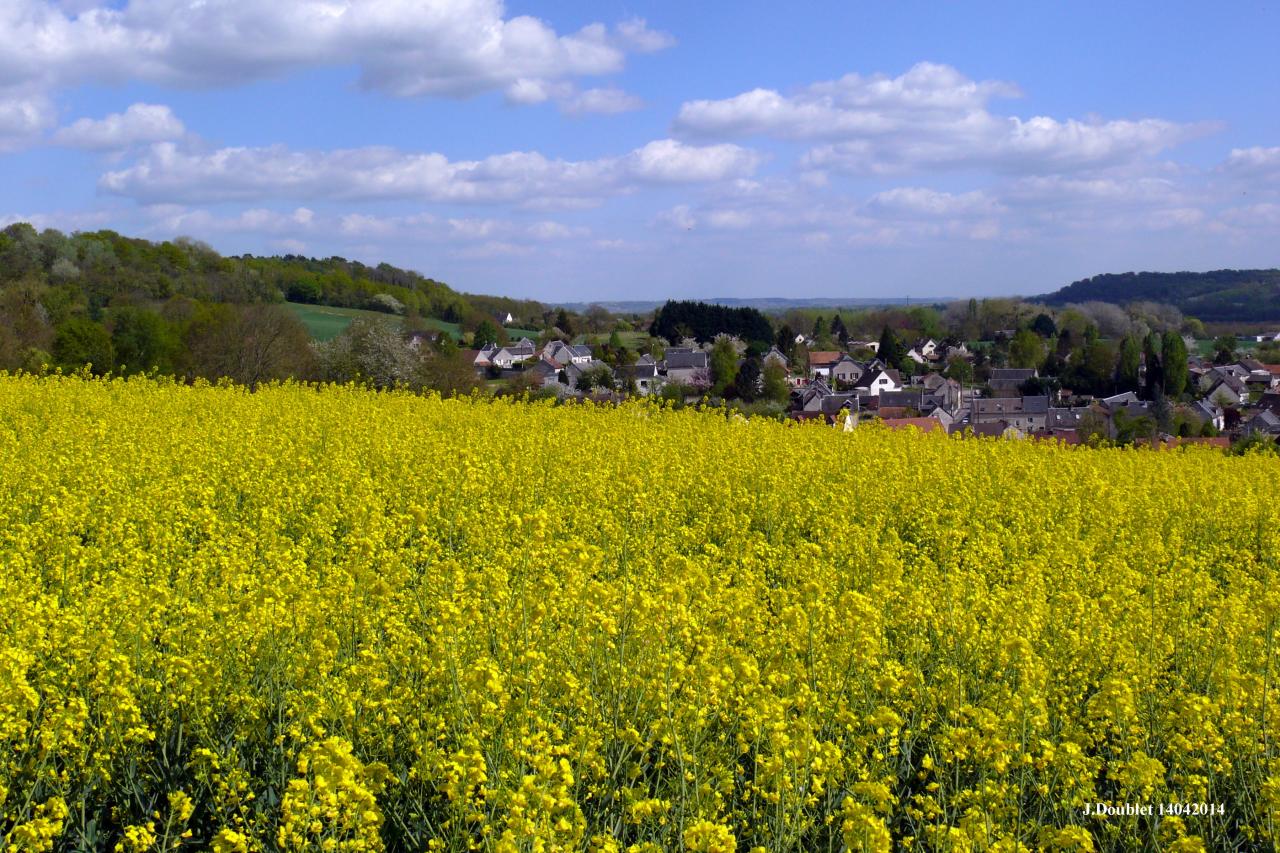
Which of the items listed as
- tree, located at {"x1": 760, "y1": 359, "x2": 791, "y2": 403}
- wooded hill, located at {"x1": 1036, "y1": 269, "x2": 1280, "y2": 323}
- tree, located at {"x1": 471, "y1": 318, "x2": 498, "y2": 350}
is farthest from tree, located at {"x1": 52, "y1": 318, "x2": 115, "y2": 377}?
wooded hill, located at {"x1": 1036, "y1": 269, "x2": 1280, "y2": 323}

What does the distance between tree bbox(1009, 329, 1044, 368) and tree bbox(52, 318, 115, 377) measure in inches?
3079

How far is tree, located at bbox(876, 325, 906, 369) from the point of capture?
101 m

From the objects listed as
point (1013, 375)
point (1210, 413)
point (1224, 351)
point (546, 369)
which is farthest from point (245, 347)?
point (1224, 351)

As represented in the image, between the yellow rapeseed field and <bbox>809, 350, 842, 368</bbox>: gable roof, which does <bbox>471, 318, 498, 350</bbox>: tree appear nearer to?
<bbox>809, 350, 842, 368</bbox>: gable roof

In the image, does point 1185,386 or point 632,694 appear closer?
point 632,694

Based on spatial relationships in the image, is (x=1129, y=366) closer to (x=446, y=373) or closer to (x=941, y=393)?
(x=941, y=393)

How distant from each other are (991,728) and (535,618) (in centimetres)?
192

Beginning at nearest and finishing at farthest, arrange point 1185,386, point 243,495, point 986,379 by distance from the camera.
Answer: point 243,495 → point 1185,386 → point 986,379

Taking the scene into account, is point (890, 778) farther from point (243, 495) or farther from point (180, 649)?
point (243, 495)

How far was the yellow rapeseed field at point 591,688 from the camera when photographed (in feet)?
12.7

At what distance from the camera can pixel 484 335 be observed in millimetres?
71062

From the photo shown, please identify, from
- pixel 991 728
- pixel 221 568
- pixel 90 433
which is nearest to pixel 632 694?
pixel 991 728

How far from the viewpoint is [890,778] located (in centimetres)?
399

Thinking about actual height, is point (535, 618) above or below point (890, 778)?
above
